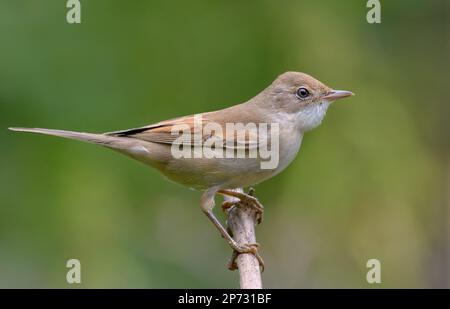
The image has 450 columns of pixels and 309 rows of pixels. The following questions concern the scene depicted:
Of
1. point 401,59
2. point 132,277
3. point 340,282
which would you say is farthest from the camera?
point 401,59

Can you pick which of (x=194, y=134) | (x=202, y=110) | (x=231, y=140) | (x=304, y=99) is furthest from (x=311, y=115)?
(x=202, y=110)

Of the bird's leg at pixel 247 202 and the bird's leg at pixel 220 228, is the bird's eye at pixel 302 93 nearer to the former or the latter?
the bird's leg at pixel 247 202

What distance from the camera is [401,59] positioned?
8.07m

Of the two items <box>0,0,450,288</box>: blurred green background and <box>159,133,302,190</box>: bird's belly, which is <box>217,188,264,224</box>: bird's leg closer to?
<box>159,133,302,190</box>: bird's belly

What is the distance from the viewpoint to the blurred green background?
6867 mm

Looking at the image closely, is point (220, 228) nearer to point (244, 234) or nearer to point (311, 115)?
point (244, 234)

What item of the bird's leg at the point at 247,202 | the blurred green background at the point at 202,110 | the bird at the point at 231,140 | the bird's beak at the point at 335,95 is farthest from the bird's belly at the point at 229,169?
the blurred green background at the point at 202,110

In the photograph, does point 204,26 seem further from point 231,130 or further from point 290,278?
point 290,278

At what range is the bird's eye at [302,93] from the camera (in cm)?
645

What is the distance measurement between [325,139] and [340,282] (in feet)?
4.64

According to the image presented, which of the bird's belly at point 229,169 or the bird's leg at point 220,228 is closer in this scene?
the bird's leg at point 220,228

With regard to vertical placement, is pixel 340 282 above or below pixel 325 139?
below

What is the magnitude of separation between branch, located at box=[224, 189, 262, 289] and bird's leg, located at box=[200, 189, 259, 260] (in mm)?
45

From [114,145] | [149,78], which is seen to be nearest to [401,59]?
[149,78]
